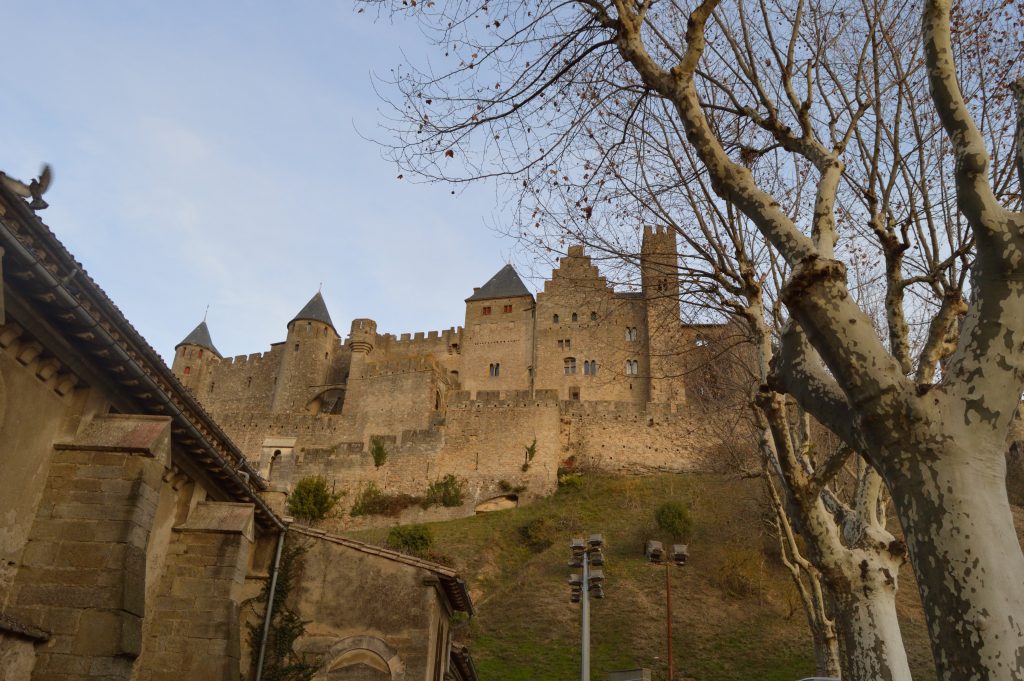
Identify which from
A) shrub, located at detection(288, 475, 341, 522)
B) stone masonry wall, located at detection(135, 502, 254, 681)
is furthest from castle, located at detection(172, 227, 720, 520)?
stone masonry wall, located at detection(135, 502, 254, 681)

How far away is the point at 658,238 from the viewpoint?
15844 mm

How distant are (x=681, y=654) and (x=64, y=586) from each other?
16804 millimetres

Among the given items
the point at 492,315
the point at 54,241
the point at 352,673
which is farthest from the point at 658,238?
the point at 492,315

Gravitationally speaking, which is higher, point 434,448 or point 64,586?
point 434,448

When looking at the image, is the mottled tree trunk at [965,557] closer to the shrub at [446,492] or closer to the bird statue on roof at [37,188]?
the bird statue on roof at [37,188]

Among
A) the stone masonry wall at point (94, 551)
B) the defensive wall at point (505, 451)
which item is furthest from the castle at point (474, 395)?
the stone masonry wall at point (94, 551)

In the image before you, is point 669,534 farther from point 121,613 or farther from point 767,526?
point 121,613

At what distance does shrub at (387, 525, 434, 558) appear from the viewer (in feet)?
Result: 91.4

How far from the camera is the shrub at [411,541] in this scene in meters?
27.9

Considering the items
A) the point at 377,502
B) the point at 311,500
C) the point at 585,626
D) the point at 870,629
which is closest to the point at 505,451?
the point at 377,502

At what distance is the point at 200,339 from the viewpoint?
60.4 metres

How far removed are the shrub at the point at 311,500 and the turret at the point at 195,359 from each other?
84.2 feet

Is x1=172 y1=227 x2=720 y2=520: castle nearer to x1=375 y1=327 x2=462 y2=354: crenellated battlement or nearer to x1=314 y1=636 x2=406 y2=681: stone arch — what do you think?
x1=375 y1=327 x2=462 y2=354: crenellated battlement

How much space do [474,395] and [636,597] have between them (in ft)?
63.5
